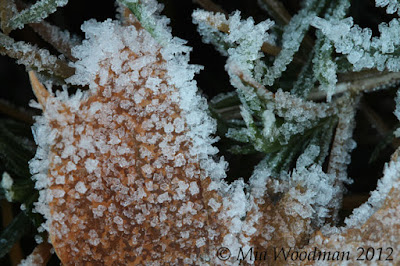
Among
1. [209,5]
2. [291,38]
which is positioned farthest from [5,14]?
[291,38]

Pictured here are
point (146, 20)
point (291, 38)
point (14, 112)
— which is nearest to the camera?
point (146, 20)

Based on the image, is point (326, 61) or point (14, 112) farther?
point (14, 112)

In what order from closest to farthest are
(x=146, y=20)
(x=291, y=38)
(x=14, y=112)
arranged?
1. (x=146, y=20)
2. (x=291, y=38)
3. (x=14, y=112)

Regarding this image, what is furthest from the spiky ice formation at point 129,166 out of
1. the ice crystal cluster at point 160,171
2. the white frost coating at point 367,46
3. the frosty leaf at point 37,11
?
the white frost coating at point 367,46

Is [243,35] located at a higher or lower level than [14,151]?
higher

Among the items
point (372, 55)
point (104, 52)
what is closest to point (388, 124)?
point (372, 55)
